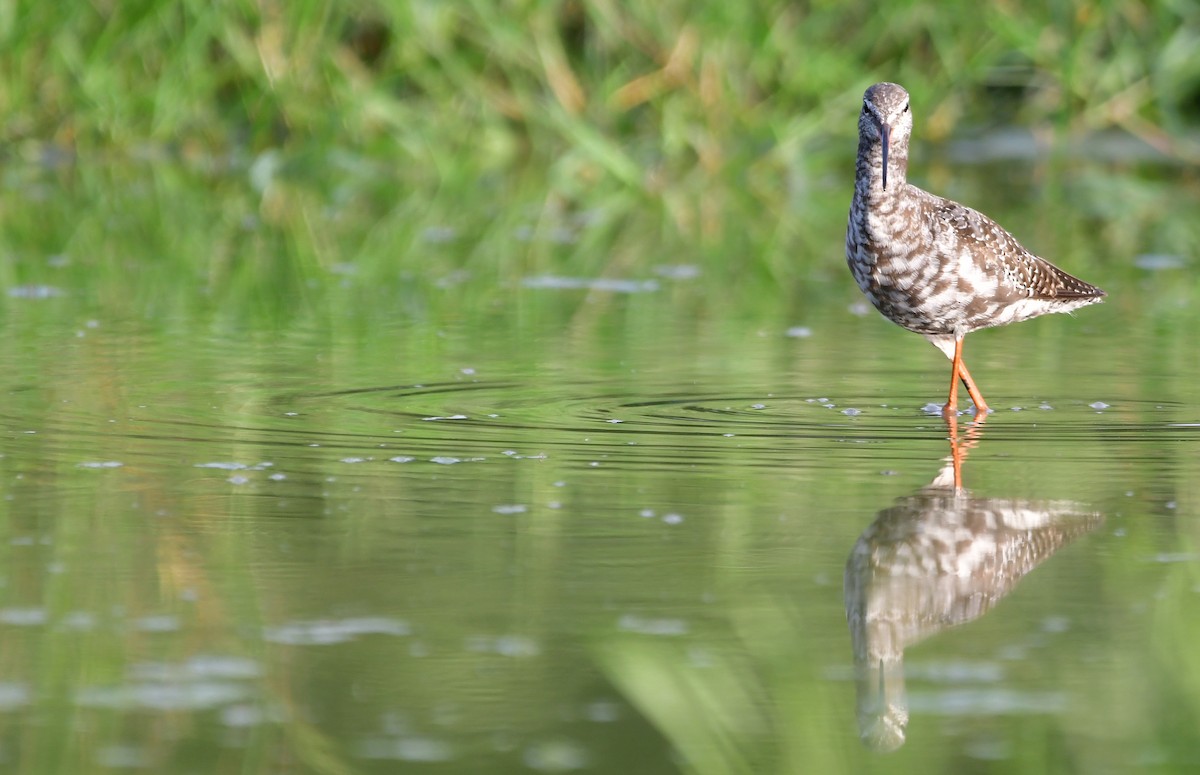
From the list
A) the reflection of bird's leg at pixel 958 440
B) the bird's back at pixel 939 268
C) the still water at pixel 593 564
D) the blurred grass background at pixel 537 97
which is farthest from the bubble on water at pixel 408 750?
the blurred grass background at pixel 537 97

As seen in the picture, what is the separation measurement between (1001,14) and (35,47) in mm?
6613

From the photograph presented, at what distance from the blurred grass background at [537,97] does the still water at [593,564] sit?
5.83 metres

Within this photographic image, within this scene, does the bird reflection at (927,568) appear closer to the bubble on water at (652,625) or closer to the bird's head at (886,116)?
the bubble on water at (652,625)

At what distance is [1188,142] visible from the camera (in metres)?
16.2

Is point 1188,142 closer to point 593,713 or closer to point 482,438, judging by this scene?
point 482,438

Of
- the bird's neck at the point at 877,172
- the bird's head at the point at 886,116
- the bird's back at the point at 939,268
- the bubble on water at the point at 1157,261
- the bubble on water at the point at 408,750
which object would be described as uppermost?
the bird's head at the point at 886,116

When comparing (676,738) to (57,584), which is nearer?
(676,738)

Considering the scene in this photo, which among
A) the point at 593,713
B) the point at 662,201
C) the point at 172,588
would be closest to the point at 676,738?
the point at 593,713

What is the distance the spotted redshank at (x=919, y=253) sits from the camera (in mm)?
7293

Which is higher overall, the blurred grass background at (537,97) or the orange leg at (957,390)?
the blurred grass background at (537,97)

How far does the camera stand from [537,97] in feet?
52.7

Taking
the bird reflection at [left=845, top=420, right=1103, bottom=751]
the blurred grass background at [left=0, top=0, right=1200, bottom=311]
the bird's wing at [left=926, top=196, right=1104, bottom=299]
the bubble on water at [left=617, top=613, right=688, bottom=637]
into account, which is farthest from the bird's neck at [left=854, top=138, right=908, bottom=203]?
the blurred grass background at [left=0, top=0, right=1200, bottom=311]

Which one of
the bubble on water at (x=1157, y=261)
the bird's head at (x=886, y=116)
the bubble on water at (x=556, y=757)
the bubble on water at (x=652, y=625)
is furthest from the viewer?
the bubble on water at (x=1157, y=261)

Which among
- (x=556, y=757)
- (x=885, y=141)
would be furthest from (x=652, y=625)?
(x=885, y=141)
